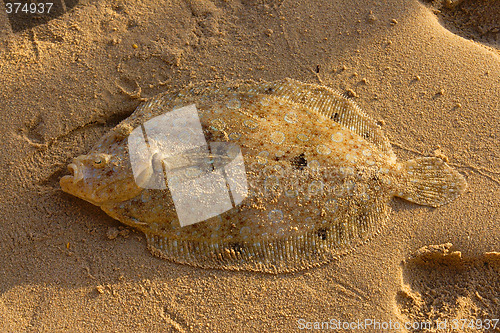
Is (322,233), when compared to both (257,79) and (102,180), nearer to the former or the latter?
(257,79)

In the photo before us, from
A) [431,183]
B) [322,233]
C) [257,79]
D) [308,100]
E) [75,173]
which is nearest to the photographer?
[75,173]

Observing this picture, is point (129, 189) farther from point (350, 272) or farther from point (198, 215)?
point (350, 272)

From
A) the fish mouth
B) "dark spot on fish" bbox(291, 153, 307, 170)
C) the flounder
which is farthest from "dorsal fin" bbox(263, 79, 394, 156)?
the fish mouth

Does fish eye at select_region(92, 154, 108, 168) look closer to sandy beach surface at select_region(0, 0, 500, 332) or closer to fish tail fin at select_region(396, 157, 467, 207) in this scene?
sandy beach surface at select_region(0, 0, 500, 332)

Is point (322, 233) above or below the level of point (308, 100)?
below

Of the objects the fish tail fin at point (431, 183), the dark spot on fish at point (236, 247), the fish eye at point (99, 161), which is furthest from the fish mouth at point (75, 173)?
the fish tail fin at point (431, 183)

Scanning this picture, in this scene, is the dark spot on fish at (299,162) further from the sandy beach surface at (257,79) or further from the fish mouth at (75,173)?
the fish mouth at (75,173)

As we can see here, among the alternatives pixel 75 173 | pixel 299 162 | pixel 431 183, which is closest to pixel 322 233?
pixel 299 162

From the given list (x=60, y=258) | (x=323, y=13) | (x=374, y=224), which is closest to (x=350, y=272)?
(x=374, y=224)
